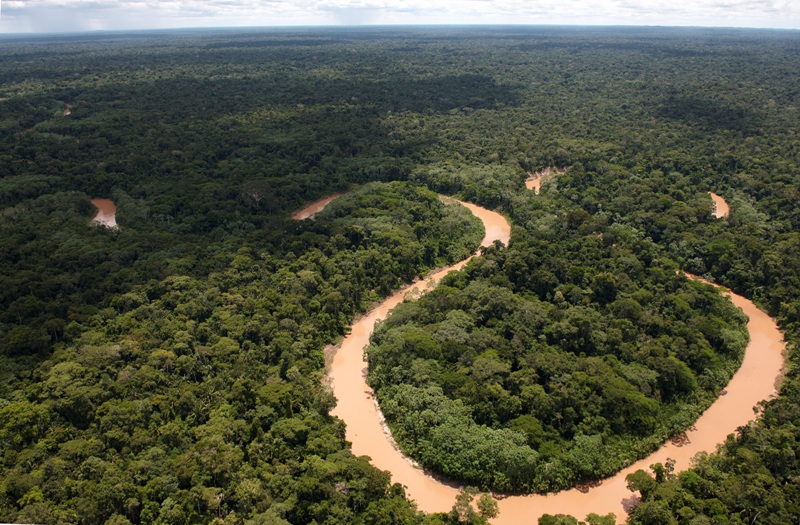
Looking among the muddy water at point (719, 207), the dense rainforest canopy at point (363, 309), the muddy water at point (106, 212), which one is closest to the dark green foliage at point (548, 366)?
the dense rainforest canopy at point (363, 309)

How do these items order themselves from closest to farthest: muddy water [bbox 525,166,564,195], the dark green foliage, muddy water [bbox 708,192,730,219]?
the dark green foliage → muddy water [bbox 708,192,730,219] → muddy water [bbox 525,166,564,195]

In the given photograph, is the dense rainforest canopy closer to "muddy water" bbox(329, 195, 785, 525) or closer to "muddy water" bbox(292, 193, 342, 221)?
"muddy water" bbox(329, 195, 785, 525)

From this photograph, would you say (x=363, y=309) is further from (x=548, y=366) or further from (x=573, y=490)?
(x=573, y=490)

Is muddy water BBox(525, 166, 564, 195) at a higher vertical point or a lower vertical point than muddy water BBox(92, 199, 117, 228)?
higher

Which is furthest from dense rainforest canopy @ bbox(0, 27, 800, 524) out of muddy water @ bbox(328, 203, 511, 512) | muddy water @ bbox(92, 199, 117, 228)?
muddy water @ bbox(92, 199, 117, 228)

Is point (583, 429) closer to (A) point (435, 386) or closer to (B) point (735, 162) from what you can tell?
(A) point (435, 386)

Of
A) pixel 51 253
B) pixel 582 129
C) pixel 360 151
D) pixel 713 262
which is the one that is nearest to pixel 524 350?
pixel 713 262
